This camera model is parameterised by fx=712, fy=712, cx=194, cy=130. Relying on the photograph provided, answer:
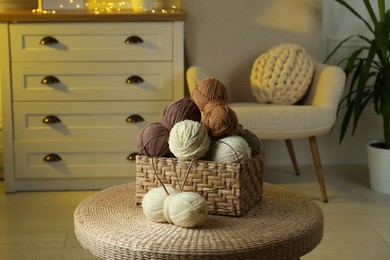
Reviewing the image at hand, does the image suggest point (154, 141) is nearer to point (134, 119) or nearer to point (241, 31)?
point (134, 119)

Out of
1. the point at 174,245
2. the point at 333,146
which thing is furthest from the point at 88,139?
the point at 174,245

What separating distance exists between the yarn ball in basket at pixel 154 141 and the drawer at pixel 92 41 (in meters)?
1.55

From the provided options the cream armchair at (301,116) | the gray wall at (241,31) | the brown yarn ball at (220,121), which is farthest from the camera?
the gray wall at (241,31)

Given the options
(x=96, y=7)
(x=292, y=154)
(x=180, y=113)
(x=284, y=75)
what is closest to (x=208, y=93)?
(x=180, y=113)

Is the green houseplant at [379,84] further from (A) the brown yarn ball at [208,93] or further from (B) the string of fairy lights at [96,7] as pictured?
(A) the brown yarn ball at [208,93]

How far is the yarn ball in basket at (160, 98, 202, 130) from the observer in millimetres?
1717

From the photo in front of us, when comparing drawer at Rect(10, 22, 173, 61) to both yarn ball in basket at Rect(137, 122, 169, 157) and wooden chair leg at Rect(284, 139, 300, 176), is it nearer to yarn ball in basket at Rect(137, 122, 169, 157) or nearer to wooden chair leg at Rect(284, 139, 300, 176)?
wooden chair leg at Rect(284, 139, 300, 176)

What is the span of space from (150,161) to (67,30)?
1642 millimetres

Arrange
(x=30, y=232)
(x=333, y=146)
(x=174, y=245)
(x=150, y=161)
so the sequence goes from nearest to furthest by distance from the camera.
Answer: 1. (x=174, y=245)
2. (x=150, y=161)
3. (x=30, y=232)
4. (x=333, y=146)

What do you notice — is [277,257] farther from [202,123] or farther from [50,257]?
[50,257]

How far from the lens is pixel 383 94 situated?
3.18m

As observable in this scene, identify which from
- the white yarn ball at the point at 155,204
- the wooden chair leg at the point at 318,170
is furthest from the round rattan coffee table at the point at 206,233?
the wooden chair leg at the point at 318,170

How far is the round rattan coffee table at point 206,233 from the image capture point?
145 centimetres

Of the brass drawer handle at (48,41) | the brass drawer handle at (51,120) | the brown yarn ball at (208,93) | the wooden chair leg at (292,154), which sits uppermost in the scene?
the brown yarn ball at (208,93)
